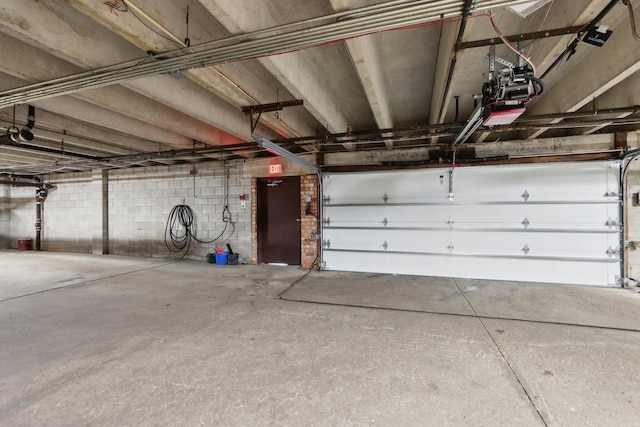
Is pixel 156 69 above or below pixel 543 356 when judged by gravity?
above

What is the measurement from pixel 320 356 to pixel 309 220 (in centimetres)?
355

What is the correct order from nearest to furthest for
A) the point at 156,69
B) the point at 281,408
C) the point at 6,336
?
the point at 281,408 → the point at 156,69 → the point at 6,336

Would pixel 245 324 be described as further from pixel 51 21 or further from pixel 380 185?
pixel 380 185

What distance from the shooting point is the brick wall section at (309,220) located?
18.1 feet

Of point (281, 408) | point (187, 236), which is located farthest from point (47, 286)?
point (281, 408)

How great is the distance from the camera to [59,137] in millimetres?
4398

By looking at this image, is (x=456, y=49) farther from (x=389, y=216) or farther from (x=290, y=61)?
(x=389, y=216)

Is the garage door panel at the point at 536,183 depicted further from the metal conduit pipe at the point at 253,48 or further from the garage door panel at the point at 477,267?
the metal conduit pipe at the point at 253,48

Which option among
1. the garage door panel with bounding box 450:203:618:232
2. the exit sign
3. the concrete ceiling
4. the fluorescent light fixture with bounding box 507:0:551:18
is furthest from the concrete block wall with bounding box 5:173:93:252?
the fluorescent light fixture with bounding box 507:0:551:18

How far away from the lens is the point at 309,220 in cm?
556

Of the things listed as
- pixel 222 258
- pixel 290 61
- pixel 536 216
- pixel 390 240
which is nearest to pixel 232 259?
pixel 222 258

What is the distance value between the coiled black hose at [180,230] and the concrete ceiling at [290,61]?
2597 millimetres

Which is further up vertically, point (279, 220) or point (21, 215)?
point (21, 215)

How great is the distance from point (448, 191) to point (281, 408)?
4.35 metres
